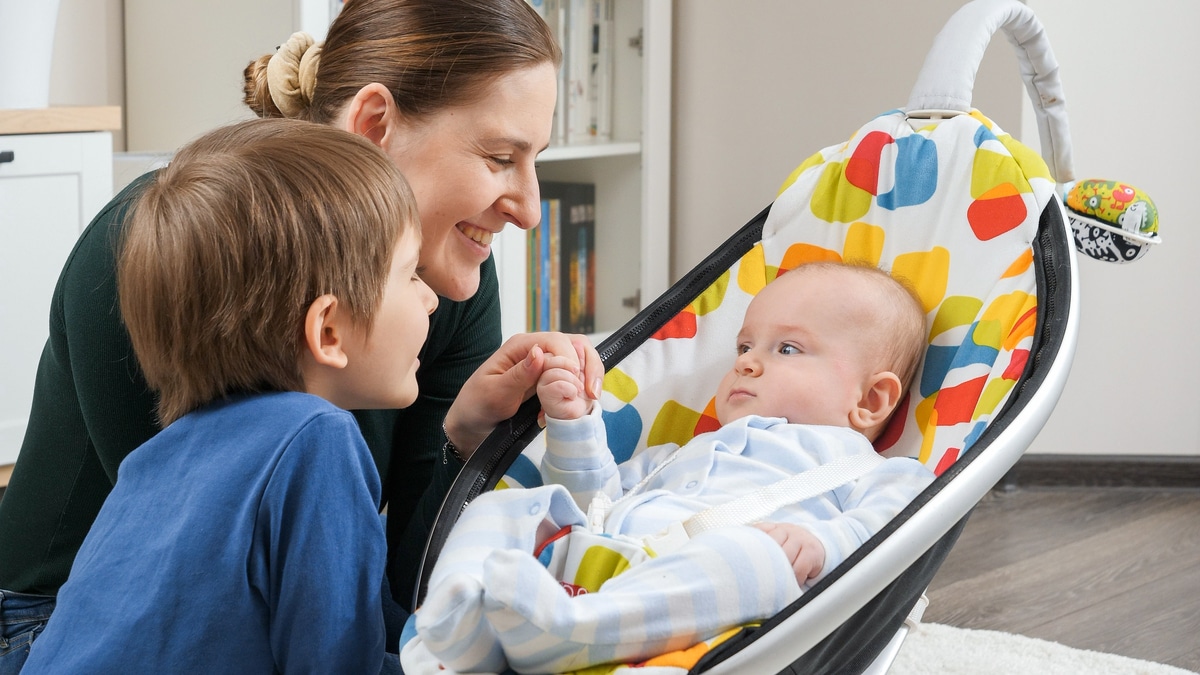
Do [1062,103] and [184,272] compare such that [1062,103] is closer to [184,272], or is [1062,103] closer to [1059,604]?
[1059,604]

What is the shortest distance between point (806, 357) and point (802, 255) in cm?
19

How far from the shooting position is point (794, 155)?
8.73 ft

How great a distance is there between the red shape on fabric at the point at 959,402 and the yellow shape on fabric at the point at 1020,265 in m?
0.12

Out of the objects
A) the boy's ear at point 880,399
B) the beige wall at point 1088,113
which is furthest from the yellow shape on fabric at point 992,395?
the beige wall at point 1088,113

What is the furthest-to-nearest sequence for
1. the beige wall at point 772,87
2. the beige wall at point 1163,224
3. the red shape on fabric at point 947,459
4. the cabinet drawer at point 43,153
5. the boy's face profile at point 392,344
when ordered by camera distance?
the beige wall at point 772,87
the beige wall at point 1163,224
the cabinet drawer at point 43,153
the red shape on fabric at point 947,459
the boy's face profile at point 392,344

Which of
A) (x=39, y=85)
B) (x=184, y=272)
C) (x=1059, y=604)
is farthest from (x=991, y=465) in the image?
(x=39, y=85)

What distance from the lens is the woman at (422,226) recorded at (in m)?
1.00

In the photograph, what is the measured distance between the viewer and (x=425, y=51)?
108 cm

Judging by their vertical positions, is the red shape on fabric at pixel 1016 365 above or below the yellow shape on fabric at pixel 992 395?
above

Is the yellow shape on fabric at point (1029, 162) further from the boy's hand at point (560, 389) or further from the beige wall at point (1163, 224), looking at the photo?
the beige wall at point (1163, 224)

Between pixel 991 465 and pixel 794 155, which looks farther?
pixel 794 155

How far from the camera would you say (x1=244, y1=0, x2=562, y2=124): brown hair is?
1.08 meters

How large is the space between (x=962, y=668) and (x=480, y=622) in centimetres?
110

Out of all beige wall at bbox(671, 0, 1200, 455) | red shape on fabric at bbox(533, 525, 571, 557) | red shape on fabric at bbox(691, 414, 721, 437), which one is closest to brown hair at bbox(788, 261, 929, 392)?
red shape on fabric at bbox(691, 414, 721, 437)
